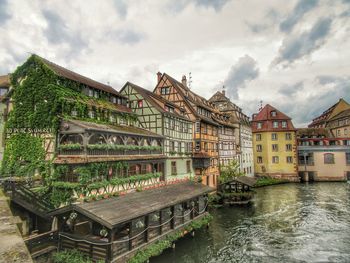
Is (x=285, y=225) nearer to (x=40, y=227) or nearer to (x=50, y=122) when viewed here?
(x=40, y=227)

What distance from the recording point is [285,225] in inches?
1000

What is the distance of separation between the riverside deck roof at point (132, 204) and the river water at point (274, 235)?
3.53m

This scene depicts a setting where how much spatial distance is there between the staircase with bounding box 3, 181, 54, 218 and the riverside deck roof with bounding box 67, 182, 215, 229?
12.1 feet

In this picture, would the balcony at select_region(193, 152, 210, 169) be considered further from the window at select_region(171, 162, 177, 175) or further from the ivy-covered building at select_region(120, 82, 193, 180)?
the window at select_region(171, 162, 177, 175)

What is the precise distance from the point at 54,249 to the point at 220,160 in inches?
1236

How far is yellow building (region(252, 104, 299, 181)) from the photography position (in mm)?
55944

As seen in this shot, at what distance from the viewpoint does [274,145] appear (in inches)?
2276

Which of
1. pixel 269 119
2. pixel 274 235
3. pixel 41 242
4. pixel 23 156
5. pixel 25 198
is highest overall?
pixel 269 119

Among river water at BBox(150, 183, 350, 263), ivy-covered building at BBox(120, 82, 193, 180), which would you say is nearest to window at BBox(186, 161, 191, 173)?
ivy-covered building at BBox(120, 82, 193, 180)

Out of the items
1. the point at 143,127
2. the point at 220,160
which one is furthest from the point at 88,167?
the point at 220,160

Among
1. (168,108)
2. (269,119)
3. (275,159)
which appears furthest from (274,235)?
(269,119)

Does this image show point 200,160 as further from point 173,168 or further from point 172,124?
point 172,124

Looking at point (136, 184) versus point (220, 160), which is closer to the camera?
point (136, 184)

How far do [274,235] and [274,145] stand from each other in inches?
1510
